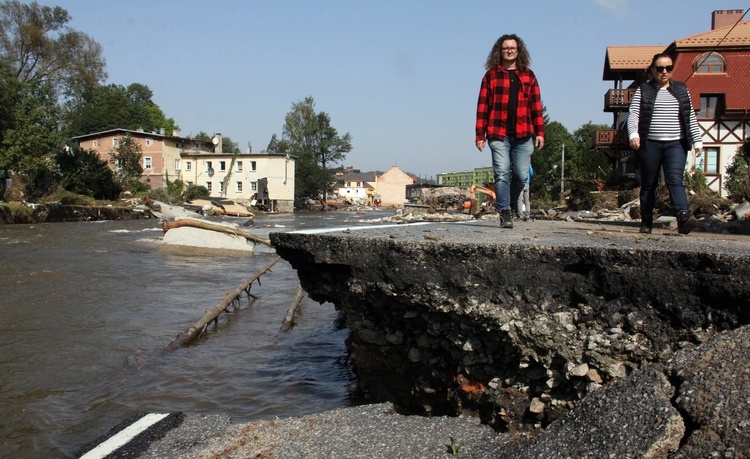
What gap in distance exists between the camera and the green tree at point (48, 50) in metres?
55.2

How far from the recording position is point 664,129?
554cm

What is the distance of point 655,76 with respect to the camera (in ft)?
18.1

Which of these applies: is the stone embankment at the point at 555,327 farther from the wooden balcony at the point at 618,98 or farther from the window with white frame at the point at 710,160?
the wooden balcony at the point at 618,98

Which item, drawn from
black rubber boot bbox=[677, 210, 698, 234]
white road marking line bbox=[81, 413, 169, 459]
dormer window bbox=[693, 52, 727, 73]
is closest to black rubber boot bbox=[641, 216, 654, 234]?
black rubber boot bbox=[677, 210, 698, 234]

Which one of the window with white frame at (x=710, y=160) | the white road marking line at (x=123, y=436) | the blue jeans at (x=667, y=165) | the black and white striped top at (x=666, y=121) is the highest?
the window with white frame at (x=710, y=160)

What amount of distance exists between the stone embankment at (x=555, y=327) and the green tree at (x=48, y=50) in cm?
5920

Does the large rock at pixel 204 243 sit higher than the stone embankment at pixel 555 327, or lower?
lower

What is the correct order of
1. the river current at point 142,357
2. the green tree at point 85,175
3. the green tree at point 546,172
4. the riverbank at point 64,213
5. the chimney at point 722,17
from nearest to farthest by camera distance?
1. the river current at point 142,357
2. the riverbank at point 64,213
3. the chimney at point 722,17
4. the green tree at point 85,175
5. the green tree at point 546,172

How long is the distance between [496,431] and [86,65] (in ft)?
221

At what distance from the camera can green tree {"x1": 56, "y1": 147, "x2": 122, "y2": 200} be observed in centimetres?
4559

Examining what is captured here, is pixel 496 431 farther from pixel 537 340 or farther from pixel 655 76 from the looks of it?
pixel 655 76

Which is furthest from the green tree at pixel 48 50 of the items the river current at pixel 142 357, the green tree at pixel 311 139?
the river current at pixel 142 357

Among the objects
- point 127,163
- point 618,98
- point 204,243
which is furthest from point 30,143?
point 618,98

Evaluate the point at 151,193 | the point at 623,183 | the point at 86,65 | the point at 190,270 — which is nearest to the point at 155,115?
the point at 86,65
